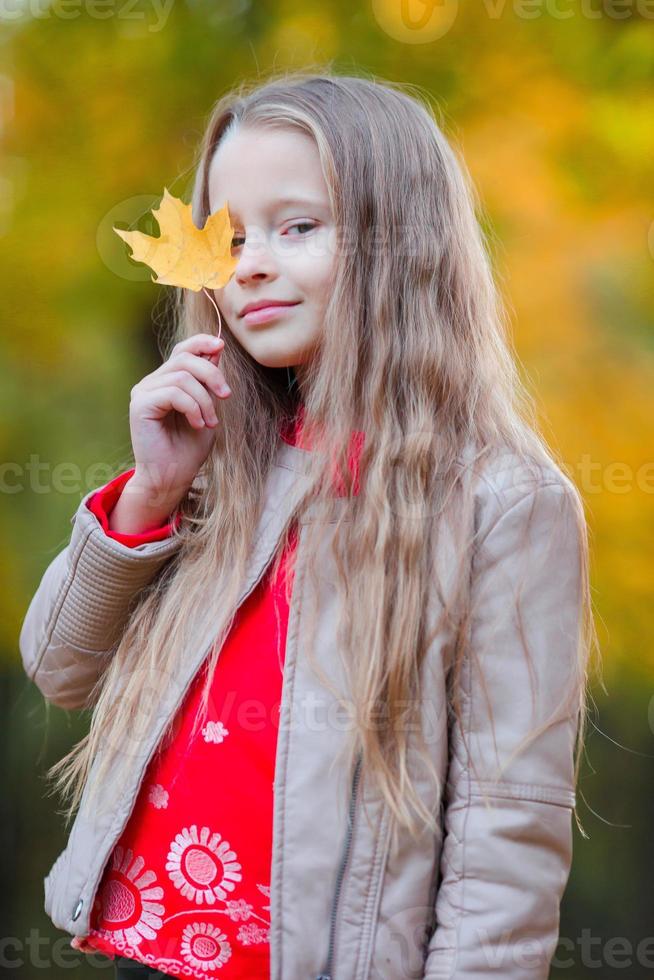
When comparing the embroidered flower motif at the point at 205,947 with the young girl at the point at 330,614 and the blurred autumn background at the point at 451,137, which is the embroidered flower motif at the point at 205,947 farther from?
the blurred autumn background at the point at 451,137

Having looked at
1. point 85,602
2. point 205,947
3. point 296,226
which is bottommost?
point 205,947

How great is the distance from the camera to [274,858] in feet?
4.13

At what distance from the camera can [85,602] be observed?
152 centimetres

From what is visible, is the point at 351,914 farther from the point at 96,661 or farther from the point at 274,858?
the point at 96,661

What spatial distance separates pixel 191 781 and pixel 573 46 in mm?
2136

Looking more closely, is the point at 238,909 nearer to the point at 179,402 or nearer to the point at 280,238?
the point at 179,402

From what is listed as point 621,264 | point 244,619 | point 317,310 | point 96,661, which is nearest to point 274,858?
point 244,619

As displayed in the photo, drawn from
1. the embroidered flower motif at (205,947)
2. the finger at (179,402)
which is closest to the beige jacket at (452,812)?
the embroidered flower motif at (205,947)

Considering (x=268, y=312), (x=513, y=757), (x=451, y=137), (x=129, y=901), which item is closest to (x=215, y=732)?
(x=129, y=901)

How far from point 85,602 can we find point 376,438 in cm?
48

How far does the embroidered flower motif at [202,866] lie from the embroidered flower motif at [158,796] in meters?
0.05

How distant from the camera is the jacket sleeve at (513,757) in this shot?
48.3 inches

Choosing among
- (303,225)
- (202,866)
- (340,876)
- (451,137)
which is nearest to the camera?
(340,876)

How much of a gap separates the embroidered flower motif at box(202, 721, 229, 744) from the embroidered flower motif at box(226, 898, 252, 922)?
199 mm
